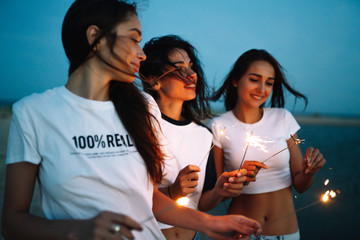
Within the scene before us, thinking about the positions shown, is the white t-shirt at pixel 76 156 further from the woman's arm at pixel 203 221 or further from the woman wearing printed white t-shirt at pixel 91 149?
the woman's arm at pixel 203 221

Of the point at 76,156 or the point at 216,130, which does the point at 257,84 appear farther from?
the point at 76,156

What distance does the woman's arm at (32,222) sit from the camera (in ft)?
3.23

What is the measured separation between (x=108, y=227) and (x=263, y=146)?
202cm

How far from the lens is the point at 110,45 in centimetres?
150

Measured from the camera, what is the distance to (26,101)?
132cm


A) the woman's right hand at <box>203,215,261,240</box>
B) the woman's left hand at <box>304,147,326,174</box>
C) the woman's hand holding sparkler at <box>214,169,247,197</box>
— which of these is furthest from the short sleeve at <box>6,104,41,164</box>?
the woman's left hand at <box>304,147,326,174</box>

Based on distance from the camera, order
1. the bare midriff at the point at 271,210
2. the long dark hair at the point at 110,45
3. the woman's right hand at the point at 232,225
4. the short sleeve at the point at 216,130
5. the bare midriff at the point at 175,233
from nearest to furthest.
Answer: the woman's right hand at the point at 232,225
the long dark hair at the point at 110,45
the bare midriff at the point at 175,233
the bare midriff at the point at 271,210
the short sleeve at the point at 216,130

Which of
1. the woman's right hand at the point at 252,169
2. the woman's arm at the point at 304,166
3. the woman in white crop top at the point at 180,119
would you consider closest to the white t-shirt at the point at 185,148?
the woman in white crop top at the point at 180,119

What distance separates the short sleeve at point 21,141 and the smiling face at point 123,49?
0.52 metres

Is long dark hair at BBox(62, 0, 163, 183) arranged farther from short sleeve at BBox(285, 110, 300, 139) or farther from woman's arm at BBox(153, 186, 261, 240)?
short sleeve at BBox(285, 110, 300, 139)

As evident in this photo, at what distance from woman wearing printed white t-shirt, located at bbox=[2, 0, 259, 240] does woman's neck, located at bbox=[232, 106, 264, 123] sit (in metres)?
1.45

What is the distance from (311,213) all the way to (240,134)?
3.40 meters

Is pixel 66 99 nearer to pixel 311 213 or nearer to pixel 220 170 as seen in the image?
pixel 220 170

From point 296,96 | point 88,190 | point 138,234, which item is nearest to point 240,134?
point 296,96
